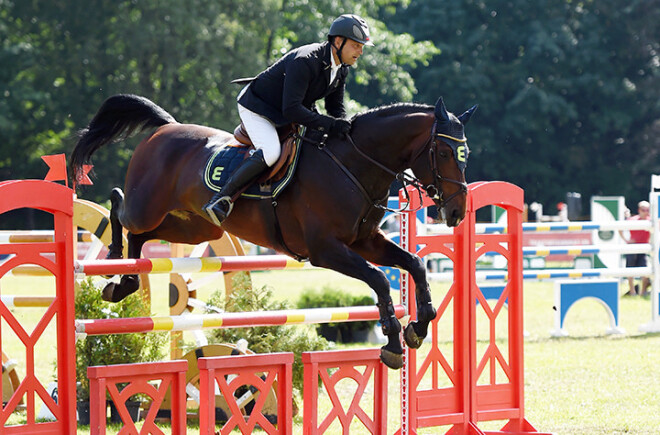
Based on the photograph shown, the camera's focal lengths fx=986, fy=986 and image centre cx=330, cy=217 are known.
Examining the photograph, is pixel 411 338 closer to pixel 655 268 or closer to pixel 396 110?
pixel 396 110

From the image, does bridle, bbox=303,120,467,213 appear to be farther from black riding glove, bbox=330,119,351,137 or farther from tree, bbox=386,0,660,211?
tree, bbox=386,0,660,211

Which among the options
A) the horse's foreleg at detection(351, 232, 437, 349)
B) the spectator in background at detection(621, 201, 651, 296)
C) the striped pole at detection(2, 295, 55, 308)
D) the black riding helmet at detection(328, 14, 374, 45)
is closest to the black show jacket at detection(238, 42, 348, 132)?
the black riding helmet at detection(328, 14, 374, 45)

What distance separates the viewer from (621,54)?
123 feet

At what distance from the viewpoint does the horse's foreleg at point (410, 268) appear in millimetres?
4578

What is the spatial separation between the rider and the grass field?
68.6 inches

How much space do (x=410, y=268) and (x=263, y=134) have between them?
99 centimetres

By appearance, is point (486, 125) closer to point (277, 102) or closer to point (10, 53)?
point (10, 53)

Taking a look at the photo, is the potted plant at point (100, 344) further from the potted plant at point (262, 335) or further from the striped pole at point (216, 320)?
the striped pole at point (216, 320)

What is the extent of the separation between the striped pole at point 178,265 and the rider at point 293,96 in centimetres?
28

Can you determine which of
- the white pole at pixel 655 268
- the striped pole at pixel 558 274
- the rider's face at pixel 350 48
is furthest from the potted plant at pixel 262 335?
the white pole at pixel 655 268

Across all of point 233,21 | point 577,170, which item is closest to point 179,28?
point 233,21

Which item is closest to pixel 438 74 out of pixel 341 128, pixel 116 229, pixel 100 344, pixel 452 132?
pixel 100 344

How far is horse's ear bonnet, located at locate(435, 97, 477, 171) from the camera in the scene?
177 inches

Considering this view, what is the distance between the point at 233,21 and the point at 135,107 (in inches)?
821
